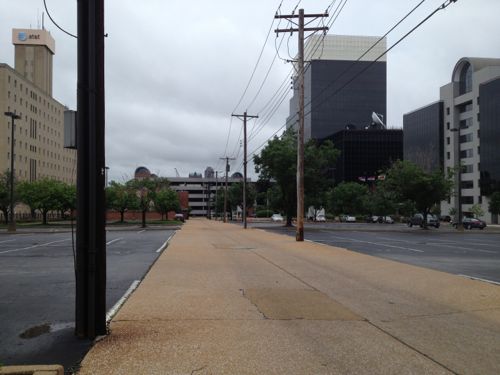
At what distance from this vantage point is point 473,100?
100812 mm

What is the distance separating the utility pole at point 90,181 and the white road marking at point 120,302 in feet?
3.25

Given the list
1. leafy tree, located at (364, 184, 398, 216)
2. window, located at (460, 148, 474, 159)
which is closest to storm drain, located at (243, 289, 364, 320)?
leafy tree, located at (364, 184, 398, 216)

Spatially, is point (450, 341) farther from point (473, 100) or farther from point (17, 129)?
point (17, 129)

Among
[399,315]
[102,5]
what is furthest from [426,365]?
[102,5]

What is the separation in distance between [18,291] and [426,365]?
8583 mm

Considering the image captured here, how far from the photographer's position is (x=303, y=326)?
7.81 meters

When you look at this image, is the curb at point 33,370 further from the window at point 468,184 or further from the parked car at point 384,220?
the window at point 468,184

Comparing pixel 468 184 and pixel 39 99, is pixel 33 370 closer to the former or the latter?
pixel 468 184

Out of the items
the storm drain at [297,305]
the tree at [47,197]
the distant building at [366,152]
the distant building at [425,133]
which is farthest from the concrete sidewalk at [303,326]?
the distant building at [366,152]

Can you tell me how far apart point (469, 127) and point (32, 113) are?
92069 millimetres

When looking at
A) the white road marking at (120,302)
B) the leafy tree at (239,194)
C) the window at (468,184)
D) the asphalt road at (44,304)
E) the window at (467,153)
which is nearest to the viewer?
the asphalt road at (44,304)

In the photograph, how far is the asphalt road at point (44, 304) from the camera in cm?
641

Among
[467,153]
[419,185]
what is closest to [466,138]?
[467,153]

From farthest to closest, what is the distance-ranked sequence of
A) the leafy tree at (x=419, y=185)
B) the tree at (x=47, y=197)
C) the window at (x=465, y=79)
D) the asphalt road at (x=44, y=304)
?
1. the window at (x=465, y=79)
2. the tree at (x=47, y=197)
3. the leafy tree at (x=419, y=185)
4. the asphalt road at (x=44, y=304)
